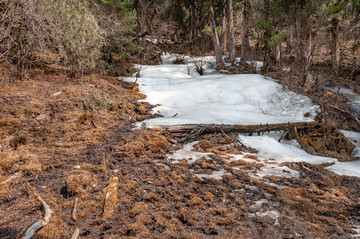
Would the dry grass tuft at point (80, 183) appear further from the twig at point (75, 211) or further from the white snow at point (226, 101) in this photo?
the white snow at point (226, 101)

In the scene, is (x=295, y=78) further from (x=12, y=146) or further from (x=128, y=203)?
(x=12, y=146)

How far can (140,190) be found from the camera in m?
2.55

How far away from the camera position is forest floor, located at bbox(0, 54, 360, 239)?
6.45 feet

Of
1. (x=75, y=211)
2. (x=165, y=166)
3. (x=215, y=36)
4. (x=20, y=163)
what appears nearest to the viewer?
(x=75, y=211)

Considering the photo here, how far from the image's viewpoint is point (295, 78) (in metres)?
8.74

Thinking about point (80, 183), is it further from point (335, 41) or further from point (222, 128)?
point (335, 41)

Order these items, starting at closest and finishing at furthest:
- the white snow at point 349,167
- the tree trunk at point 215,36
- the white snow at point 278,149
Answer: the white snow at point 349,167 < the white snow at point 278,149 < the tree trunk at point 215,36

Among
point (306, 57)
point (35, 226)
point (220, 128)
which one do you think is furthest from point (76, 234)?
point (306, 57)

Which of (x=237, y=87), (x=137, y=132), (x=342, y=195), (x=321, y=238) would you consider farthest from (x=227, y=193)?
(x=237, y=87)

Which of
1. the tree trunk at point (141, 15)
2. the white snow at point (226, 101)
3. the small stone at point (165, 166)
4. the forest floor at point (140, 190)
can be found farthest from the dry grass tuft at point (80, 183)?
the tree trunk at point (141, 15)

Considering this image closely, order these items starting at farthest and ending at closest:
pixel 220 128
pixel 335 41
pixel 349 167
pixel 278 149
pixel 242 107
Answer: pixel 335 41 → pixel 242 107 → pixel 220 128 → pixel 278 149 → pixel 349 167

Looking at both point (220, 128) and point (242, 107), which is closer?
point (220, 128)

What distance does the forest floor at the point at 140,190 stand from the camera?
Answer: 1966 mm

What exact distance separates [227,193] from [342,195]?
1.55 metres
